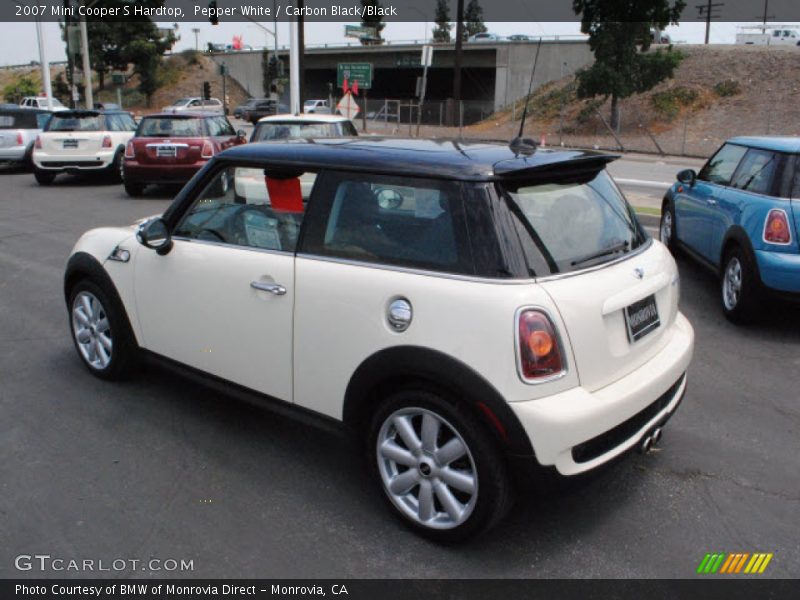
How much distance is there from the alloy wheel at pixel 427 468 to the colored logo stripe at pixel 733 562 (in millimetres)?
984

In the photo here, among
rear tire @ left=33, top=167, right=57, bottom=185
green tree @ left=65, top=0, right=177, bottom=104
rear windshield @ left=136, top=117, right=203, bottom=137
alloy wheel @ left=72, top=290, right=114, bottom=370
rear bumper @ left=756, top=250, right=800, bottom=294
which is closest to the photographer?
alloy wheel @ left=72, top=290, right=114, bottom=370

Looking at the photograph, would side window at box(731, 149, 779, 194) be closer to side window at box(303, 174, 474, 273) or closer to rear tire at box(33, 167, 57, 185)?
side window at box(303, 174, 474, 273)

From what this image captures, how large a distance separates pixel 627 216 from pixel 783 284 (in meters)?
2.81

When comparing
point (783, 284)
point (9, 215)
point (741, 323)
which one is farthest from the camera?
point (9, 215)

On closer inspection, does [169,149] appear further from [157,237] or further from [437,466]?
[437,466]

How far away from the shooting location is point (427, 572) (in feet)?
9.80

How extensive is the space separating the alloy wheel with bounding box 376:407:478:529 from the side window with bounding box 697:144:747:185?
201 inches

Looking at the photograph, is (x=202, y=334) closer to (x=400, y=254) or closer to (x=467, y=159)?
(x=400, y=254)

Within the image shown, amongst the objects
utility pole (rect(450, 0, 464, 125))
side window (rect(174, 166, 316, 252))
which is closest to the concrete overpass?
utility pole (rect(450, 0, 464, 125))

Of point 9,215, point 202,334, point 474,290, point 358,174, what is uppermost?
point 358,174

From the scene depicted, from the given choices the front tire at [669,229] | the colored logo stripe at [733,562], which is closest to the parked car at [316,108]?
the front tire at [669,229]

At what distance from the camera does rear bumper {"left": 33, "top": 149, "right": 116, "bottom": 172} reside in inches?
612

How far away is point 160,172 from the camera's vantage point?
1370cm
